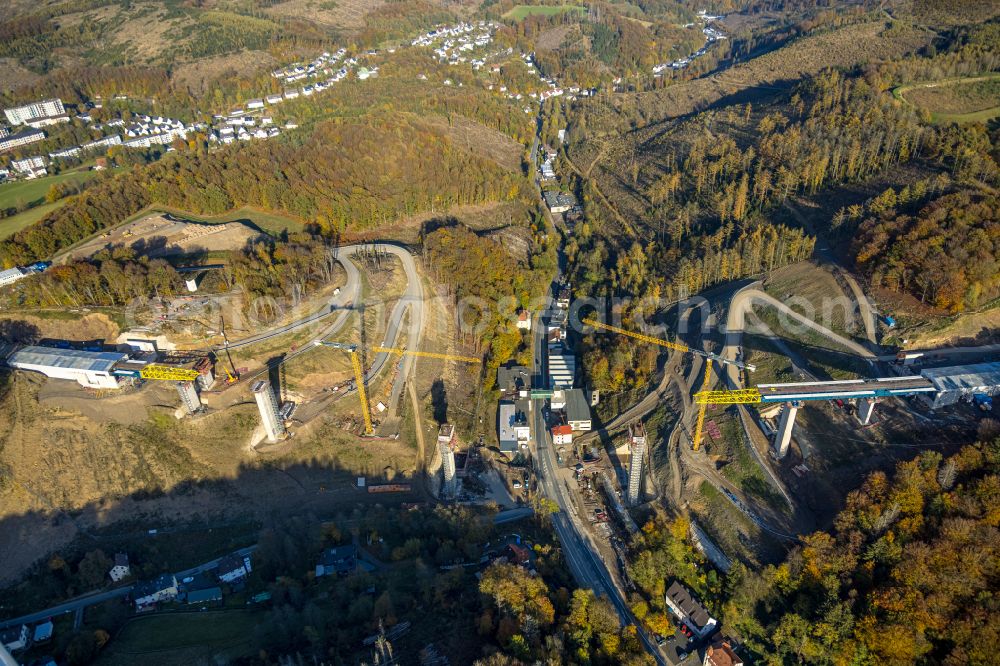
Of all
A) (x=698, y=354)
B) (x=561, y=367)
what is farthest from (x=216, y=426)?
(x=698, y=354)

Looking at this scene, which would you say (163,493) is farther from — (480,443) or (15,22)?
(15,22)

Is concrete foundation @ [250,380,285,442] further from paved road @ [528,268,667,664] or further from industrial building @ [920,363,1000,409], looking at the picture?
industrial building @ [920,363,1000,409]

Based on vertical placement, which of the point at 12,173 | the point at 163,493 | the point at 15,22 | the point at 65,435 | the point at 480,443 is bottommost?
the point at 480,443

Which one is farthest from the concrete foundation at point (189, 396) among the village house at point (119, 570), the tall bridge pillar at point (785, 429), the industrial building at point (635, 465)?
the tall bridge pillar at point (785, 429)

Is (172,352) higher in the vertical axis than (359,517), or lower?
higher

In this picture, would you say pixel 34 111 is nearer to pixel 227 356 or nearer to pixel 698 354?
pixel 227 356

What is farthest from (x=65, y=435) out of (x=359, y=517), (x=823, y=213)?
(x=823, y=213)

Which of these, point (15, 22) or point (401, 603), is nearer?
point (401, 603)
